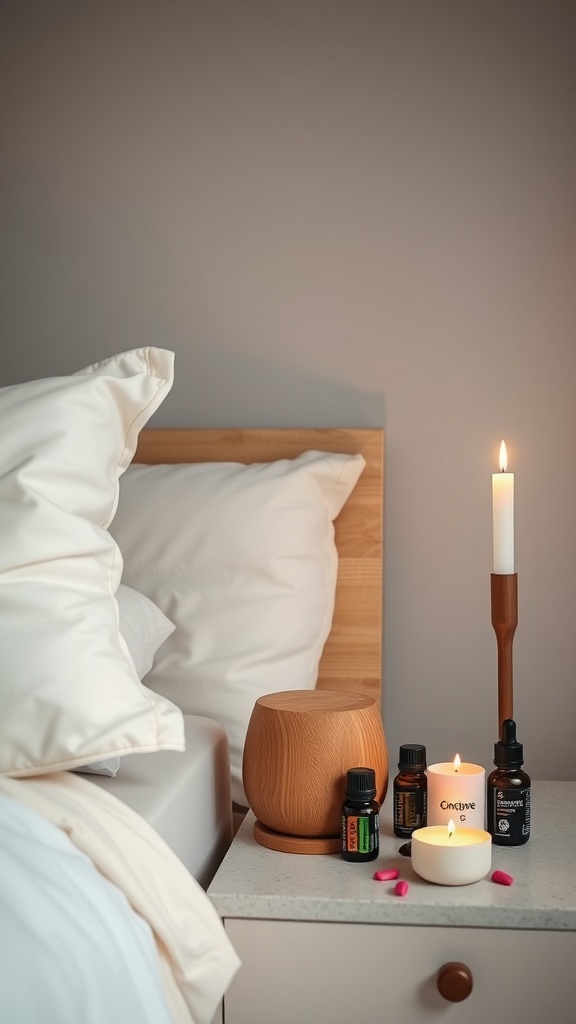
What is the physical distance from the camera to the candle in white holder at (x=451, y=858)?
43.4 inches

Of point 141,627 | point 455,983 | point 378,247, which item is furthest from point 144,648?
point 378,247

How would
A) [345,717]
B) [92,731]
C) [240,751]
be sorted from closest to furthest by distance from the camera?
[92,731] < [345,717] < [240,751]

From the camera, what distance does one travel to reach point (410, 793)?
1.25m

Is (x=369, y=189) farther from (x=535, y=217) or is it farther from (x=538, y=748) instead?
(x=538, y=748)

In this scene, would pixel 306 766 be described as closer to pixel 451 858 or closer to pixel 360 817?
pixel 360 817

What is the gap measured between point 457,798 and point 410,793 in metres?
0.07

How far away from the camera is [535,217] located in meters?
1.70

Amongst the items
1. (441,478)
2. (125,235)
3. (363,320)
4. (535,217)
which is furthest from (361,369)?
(125,235)

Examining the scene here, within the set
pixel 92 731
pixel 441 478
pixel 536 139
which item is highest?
pixel 536 139

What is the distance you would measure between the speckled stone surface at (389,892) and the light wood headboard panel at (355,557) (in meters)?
0.47

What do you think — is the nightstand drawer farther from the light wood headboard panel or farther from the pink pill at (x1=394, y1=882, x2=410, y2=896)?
the light wood headboard panel

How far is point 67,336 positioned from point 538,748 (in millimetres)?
1140

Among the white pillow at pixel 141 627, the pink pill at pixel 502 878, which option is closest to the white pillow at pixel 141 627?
the white pillow at pixel 141 627

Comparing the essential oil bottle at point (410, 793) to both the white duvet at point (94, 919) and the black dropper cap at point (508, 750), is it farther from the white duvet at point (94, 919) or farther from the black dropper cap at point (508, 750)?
the white duvet at point (94, 919)
